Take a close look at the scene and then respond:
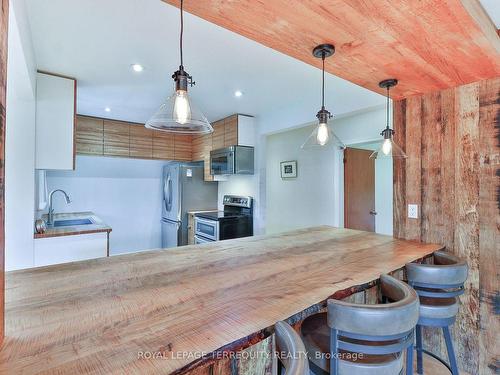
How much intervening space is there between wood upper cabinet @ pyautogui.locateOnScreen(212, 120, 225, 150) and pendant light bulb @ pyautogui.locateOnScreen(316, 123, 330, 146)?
2351 millimetres

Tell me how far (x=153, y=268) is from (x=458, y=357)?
2.06 meters

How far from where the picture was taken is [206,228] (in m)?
3.74

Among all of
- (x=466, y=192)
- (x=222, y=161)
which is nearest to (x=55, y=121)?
(x=222, y=161)

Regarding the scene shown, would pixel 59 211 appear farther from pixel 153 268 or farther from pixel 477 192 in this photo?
pixel 477 192

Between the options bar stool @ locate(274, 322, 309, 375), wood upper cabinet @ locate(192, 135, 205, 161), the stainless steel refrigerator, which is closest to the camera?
bar stool @ locate(274, 322, 309, 375)

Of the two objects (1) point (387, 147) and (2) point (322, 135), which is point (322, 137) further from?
(1) point (387, 147)

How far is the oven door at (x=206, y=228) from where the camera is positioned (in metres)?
3.56

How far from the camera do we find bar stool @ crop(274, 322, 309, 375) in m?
0.57

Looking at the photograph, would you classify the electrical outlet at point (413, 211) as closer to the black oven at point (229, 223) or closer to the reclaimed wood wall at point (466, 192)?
the reclaimed wood wall at point (466, 192)

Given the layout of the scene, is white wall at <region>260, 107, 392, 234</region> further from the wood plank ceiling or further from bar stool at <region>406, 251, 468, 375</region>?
bar stool at <region>406, 251, 468, 375</region>

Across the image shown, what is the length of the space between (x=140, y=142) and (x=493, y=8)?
4104 mm

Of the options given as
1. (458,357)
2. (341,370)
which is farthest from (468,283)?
(341,370)

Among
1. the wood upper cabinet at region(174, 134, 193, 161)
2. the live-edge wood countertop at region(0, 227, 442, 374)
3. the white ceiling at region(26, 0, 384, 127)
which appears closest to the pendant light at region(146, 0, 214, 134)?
the white ceiling at region(26, 0, 384, 127)

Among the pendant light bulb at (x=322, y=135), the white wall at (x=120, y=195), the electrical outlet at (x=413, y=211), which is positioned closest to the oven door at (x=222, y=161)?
the white wall at (x=120, y=195)
